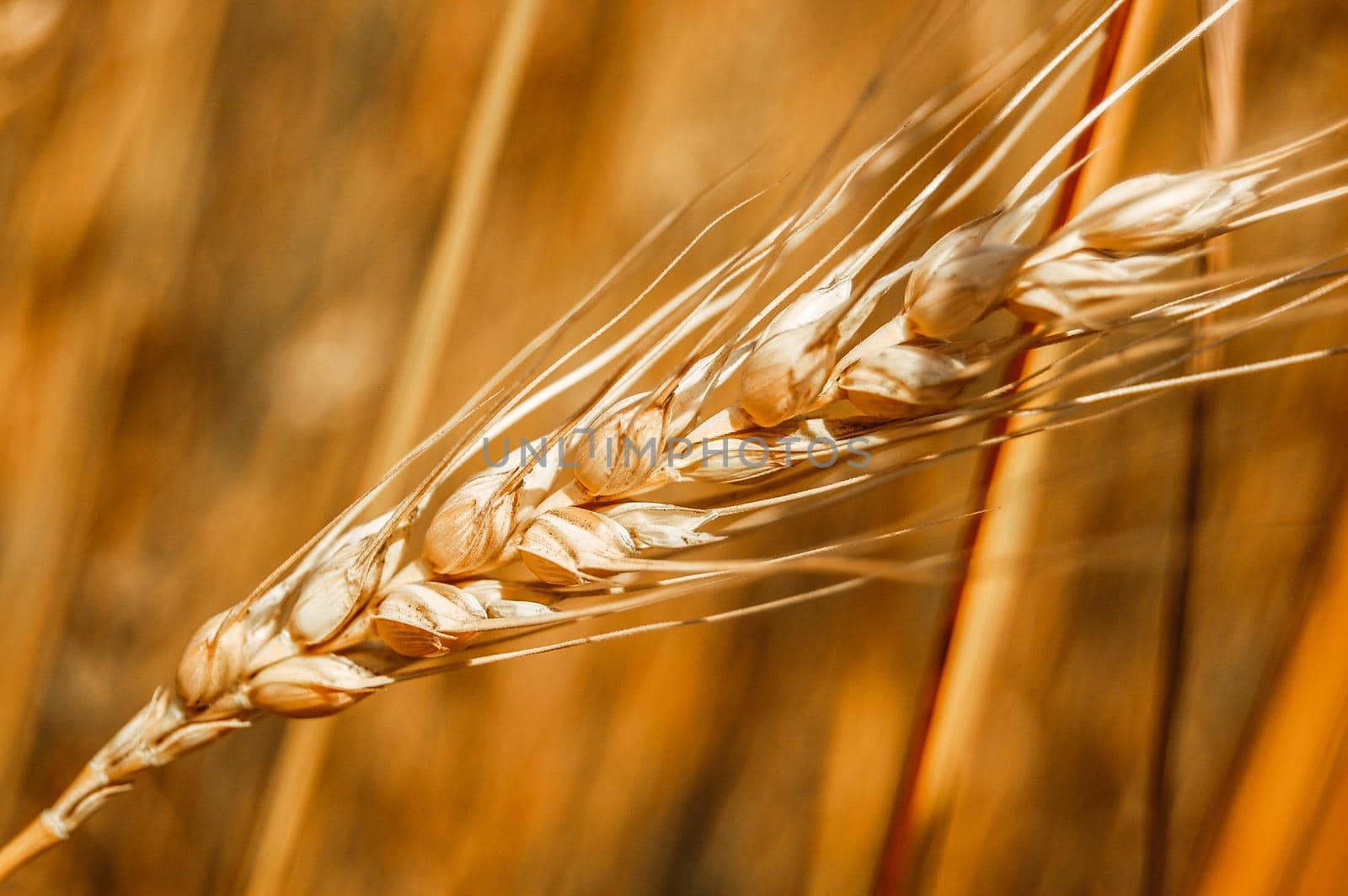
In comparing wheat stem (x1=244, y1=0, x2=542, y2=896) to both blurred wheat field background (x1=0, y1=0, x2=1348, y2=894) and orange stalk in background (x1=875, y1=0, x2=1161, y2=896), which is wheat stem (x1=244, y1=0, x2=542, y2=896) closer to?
blurred wheat field background (x1=0, y1=0, x2=1348, y2=894)

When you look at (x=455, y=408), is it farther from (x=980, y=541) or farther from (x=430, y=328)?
(x=980, y=541)

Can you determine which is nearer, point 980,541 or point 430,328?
point 980,541

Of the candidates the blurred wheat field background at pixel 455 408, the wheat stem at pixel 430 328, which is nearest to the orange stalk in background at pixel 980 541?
the blurred wheat field background at pixel 455 408

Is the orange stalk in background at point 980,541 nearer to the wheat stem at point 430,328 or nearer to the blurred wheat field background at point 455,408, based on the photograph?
the blurred wheat field background at point 455,408

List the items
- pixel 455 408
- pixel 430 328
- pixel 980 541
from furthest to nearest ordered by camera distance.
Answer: pixel 455 408 < pixel 430 328 < pixel 980 541

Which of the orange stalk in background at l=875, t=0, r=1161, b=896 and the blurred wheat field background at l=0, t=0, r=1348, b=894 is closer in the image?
the orange stalk in background at l=875, t=0, r=1161, b=896

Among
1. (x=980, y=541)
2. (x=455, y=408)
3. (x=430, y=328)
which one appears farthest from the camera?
(x=455, y=408)

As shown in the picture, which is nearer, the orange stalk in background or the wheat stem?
the orange stalk in background

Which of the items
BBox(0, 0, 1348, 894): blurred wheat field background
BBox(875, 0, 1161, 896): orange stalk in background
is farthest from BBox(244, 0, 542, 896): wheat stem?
BBox(875, 0, 1161, 896): orange stalk in background

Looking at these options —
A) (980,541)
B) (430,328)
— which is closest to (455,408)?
(430,328)
